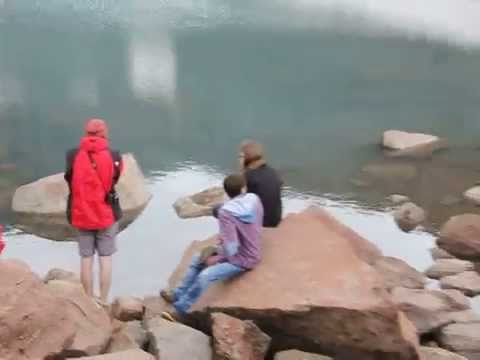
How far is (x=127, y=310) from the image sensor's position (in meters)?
7.95

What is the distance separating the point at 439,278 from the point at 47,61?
17.4 metres

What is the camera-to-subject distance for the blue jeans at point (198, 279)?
7305mm

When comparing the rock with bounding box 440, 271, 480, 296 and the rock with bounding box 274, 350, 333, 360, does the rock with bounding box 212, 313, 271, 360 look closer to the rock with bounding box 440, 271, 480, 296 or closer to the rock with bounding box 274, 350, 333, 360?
the rock with bounding box 274, 350, 333, 360

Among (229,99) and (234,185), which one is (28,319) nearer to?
(234,185)

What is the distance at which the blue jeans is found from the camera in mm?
7305

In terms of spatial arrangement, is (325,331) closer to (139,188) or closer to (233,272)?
(233,272)

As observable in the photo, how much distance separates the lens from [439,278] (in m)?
10.3

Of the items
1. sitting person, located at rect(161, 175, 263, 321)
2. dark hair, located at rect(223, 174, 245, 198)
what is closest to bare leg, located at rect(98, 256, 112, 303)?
sitting person, located at rect(161, 175, 263, 321)

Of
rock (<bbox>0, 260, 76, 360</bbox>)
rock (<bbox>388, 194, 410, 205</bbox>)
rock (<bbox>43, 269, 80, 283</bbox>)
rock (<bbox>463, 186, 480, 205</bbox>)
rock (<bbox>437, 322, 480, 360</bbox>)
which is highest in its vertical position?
rock (<bbox>0, 260, 76, 360</bbox>)

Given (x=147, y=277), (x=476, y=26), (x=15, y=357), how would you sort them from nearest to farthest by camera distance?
1. (x=15, y=357)
2. (x=147, y=277)
3. (x=476, y=26)

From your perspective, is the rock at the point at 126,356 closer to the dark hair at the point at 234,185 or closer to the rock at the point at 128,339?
the rock at the point at 128,339

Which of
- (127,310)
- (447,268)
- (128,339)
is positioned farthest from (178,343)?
(447,268)

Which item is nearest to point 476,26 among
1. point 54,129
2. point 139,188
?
point 54,129

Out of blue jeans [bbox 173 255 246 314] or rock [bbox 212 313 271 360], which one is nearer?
rock [bbox 212 313 271 360]
